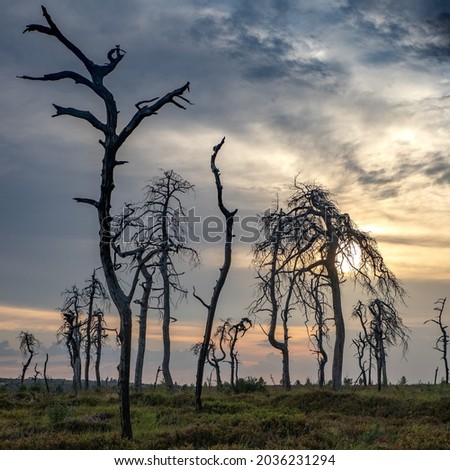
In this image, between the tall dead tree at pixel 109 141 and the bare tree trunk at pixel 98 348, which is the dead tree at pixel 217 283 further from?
the bare tree trunk at pixel 98 348

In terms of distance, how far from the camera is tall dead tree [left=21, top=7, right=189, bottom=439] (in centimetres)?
1638

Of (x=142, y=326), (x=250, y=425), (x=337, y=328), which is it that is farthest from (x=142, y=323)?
(x=250, y=425)

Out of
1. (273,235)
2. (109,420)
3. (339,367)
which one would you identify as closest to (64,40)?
(109,420)

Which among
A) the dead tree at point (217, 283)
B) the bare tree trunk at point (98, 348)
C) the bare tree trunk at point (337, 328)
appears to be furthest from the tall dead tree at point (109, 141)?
the bare tree trunk at point (98, 348)

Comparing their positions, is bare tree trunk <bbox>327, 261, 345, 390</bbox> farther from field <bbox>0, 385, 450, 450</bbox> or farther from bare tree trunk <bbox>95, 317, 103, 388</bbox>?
bare tree trunk <bbox>95, 317, 103, 388</bbox>

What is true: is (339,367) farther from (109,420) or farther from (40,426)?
(40,426)

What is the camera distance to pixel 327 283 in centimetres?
3488

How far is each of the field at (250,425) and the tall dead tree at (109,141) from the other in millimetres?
1696

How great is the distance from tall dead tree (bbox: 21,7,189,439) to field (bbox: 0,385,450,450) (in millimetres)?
1696

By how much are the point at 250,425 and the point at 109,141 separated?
28.0 ft

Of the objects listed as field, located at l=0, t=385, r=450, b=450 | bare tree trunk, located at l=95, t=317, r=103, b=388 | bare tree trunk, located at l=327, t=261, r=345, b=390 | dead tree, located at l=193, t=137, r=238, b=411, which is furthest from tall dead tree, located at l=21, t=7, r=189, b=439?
bare tree trunk, located at l=95, t=317, r=103, b=388

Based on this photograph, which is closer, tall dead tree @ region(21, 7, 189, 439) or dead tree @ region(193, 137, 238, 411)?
tall dead tree @ region(21, 7, 189, 439)

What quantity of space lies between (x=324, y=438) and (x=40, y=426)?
8.55m

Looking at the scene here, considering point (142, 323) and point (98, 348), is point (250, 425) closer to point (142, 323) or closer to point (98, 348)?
point (142, 323)
